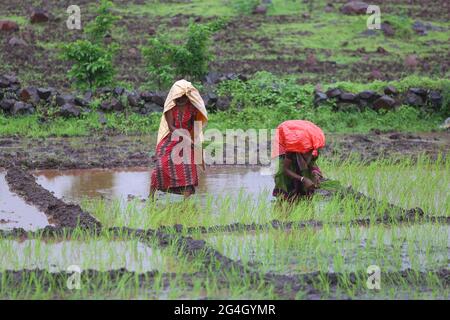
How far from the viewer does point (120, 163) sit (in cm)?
1107

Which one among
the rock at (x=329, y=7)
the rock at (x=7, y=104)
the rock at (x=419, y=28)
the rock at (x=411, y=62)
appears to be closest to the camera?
the rock at (x=7, y=104)

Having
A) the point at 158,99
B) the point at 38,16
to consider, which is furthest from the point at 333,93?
the point at 38,16

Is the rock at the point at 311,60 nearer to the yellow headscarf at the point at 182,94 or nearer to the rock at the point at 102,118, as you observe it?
the rock at the point at 102,118

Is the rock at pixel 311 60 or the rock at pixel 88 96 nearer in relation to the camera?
the rock at pixel 88 96

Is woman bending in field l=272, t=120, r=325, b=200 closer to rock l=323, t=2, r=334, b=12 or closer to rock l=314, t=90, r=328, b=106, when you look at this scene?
rock l=314, t=90, r=328, b=106

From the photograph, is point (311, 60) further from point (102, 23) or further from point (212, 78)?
point (102, 23)

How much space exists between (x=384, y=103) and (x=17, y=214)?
728 centimetres

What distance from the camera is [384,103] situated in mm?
14180

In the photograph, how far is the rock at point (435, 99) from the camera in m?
14.2

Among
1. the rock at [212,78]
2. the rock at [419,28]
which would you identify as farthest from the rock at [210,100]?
the rock at [419,28]

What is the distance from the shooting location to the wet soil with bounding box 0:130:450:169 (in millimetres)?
11008

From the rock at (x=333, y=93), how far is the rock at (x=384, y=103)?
22.1 inches

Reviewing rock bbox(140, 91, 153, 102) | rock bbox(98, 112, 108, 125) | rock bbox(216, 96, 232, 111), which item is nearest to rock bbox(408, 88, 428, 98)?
rock bbox(216, 96, 232, 111)

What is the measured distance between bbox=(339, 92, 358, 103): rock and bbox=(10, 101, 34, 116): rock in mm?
4644
